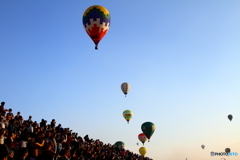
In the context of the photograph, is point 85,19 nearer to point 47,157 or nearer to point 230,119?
point 47,157

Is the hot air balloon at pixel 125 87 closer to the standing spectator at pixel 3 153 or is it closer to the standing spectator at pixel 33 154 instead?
the standing spectator at pixel 33 154

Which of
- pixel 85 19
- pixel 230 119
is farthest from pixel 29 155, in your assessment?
pixel 230 119

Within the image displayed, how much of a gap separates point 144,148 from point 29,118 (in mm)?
61215

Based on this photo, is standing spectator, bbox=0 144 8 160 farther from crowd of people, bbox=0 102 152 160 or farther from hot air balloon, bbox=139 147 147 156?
hot air balloon, bbox=139 147 147 156

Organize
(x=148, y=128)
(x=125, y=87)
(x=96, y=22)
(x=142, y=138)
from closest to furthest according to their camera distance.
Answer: (x=96, y=22) → (x=148, y=128) → (x=125, y=87) → (x=142, y=138)

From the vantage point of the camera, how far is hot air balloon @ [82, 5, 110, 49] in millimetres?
29703

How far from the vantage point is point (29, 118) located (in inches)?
Result: 774

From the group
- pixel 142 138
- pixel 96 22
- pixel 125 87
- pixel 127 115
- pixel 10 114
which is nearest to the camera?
pixel 10 114

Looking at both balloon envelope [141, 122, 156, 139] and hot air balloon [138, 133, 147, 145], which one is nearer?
balloon envelope [141, 122, 156, 139]

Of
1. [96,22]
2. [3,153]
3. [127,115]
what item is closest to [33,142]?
[3,153]

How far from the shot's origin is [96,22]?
2992cm

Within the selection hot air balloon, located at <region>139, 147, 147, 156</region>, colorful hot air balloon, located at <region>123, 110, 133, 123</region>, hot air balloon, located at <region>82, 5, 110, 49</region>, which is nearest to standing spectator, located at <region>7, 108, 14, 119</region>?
hot air balloon, located at <region>82, 5, 110, 49</region>

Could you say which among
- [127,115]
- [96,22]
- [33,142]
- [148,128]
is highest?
[127,115]

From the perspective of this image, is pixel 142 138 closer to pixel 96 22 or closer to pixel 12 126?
pixel 96 22
